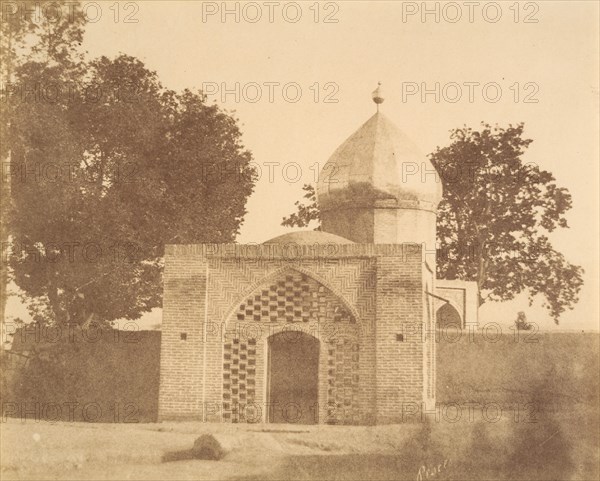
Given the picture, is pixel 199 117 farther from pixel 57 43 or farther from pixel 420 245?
pixel 420 245

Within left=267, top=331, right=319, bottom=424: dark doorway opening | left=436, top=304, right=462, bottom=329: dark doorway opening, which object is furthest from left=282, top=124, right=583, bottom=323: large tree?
left=267, top=331, right=319, bottom=424: dark doorway opening

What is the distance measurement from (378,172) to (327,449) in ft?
24.5

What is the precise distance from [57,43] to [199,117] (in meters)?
5.22

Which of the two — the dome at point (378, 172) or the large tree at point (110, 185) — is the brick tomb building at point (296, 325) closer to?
the dome at point (378, 172)

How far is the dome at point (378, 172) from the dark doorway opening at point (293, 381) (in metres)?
3.79

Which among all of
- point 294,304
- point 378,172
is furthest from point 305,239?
point 378,172

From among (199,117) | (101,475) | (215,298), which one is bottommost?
(101,475)

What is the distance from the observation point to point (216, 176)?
24.4m

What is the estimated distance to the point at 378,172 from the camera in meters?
18.8

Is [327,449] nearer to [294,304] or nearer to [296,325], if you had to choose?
[296,325]

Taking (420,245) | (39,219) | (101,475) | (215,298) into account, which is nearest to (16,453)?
Result: (101,475)

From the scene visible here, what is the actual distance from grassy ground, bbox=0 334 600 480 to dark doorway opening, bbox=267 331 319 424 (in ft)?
5.27
